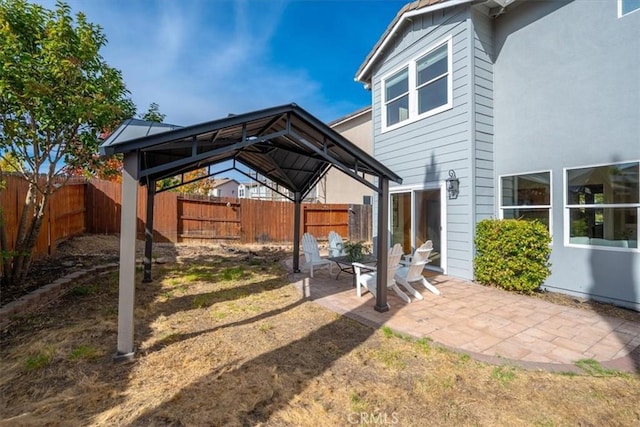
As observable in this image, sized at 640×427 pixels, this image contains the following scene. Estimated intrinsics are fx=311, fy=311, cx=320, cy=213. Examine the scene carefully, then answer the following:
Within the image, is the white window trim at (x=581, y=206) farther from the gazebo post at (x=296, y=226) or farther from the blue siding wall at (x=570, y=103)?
the gazebo post at (x=296, y=226)

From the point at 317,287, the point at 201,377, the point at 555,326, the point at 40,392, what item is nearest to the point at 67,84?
the point at 40,392

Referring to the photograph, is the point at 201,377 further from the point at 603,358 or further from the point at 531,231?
the point at 531,231

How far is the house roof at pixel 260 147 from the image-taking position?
3176 millimetres

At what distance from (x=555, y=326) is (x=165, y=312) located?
545cm

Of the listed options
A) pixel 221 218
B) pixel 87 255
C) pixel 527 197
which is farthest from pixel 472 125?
pixel 87 255

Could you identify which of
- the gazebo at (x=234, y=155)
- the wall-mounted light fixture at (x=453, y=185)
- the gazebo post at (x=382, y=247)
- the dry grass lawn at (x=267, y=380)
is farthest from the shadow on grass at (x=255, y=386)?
the wall-mounted light fixture at (x=453, y=185)

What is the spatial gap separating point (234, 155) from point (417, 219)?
461 cm

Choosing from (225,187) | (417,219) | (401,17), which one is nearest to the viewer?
(401,17)

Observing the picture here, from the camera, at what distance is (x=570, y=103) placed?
543 cm

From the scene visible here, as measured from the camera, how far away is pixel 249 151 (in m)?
5.75

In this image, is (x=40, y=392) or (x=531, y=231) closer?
(x=40, y=392)

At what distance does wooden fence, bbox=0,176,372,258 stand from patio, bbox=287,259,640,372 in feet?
25.5

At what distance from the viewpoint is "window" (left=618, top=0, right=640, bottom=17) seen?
472cm

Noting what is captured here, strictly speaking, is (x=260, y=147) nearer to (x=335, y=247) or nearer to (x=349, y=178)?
(x=335, y=247)
